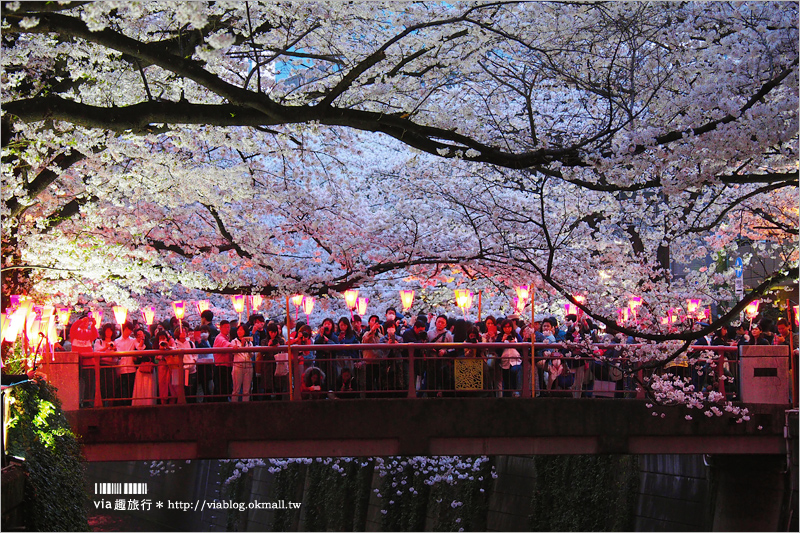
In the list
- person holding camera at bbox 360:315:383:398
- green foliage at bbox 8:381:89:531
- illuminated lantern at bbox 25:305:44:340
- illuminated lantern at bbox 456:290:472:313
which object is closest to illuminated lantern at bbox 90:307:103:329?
illuminated lantern at bbox 25:305:44:340

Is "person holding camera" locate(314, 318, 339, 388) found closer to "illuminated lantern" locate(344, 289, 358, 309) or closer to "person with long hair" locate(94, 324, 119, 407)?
"illuminated lantern" locate(344, 289, 358, 309)

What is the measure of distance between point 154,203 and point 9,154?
3336 mm

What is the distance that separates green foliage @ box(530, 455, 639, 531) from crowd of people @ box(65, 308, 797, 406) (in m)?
3.32

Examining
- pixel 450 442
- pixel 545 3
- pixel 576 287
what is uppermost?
pixel 545 3

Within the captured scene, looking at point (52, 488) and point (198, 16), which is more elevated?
point (198, 16)

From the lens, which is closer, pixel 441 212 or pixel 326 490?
pixel 441 212

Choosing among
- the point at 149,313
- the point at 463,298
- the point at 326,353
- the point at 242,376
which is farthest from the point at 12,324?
the point at 463,298

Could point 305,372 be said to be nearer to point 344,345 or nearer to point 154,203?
point 344,345

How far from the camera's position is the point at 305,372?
1287 centimetres

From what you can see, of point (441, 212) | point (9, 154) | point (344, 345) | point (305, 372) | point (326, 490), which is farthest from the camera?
point (326, 490)

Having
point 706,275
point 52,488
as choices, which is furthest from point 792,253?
point 52,488

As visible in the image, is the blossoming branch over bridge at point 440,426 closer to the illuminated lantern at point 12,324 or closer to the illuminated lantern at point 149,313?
the illuminated lantern at point 12,324

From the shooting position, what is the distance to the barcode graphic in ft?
86.3

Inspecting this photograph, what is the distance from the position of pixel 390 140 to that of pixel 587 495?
8.11m
